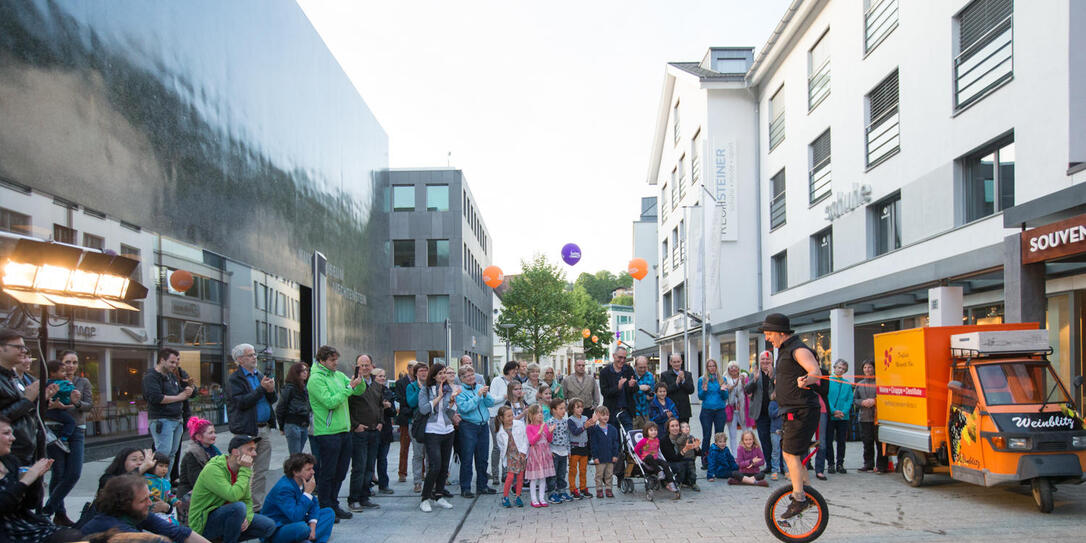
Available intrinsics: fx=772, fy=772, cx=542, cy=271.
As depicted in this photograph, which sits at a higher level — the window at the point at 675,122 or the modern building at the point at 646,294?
the window at the point at 675,122

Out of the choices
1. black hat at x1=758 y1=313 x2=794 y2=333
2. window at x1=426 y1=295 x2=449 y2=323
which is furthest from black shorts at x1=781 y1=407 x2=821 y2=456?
window at x1=426 y1=295 x2=449 y2=323

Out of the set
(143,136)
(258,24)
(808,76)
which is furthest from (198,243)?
(808,76)

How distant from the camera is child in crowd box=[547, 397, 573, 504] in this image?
10109mm

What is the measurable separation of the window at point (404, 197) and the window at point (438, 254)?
269 centimetres

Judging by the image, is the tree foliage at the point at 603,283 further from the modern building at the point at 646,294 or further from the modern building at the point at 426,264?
the modern building at the point at 426,264

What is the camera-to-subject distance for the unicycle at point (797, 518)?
6.86 meters

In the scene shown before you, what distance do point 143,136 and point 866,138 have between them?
16640 mm

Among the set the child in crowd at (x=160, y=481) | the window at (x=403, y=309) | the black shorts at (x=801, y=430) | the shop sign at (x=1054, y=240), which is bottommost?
the child in crowd at (x=160, y=481)

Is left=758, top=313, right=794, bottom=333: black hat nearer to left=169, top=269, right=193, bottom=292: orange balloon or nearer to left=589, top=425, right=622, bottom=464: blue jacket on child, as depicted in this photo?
left=589, top=425, right=622, bottom=464: blue jacket on child

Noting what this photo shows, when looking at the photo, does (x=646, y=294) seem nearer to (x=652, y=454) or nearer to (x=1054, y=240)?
(x=1054, y=240)

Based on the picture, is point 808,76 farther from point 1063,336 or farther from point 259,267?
point 259,267

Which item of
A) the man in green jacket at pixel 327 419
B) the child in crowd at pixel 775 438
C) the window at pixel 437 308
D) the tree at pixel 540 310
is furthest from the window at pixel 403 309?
the man in green jacket at pixel 327 419

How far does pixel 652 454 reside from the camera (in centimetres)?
1023

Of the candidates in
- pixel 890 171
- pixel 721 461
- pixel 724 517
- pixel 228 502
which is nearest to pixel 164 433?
pixel 228 502
